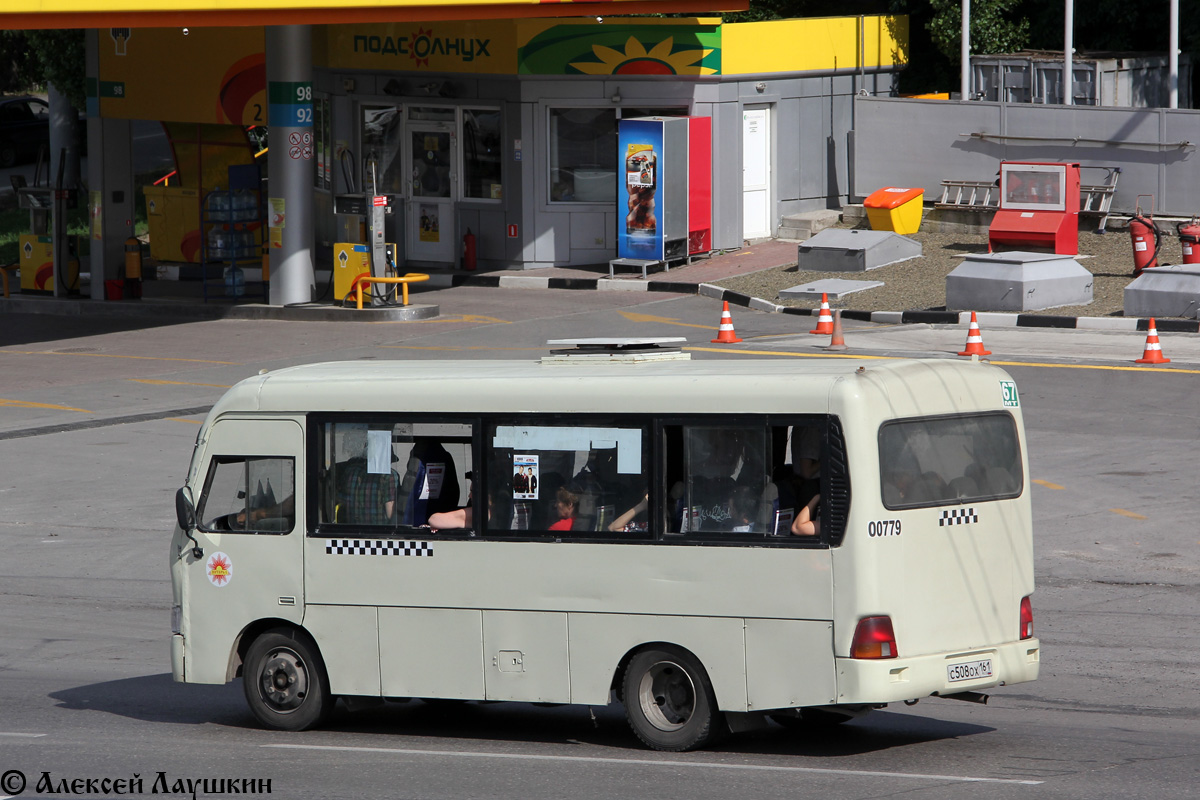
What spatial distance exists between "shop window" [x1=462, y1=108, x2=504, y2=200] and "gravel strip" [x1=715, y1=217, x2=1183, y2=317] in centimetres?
522

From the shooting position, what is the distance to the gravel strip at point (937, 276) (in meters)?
23.9

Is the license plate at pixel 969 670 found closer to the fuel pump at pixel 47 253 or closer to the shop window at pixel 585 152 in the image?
the shop window at pixel 585 152

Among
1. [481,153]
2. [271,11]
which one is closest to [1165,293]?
[271,11]

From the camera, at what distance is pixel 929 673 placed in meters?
7.83

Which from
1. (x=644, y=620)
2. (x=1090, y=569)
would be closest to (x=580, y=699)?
(x=644, y=620)

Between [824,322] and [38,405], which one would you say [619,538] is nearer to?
[38,405]

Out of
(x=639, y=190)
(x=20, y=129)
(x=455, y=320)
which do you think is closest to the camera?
(x=455, y=320)

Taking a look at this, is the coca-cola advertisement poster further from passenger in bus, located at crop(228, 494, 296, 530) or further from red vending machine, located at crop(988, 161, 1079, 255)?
passenger in bus, located at crop(228, 494, 296, 530)

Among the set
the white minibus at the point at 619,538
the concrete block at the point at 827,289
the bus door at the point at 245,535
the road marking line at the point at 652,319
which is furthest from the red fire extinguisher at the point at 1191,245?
the bus door at the point at 245,535

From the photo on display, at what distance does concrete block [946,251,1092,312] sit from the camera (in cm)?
2294

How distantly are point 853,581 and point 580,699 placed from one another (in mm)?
1620

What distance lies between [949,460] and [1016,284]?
1553 centimetres

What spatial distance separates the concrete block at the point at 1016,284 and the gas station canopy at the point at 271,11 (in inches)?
222

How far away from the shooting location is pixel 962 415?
26.7 feet
